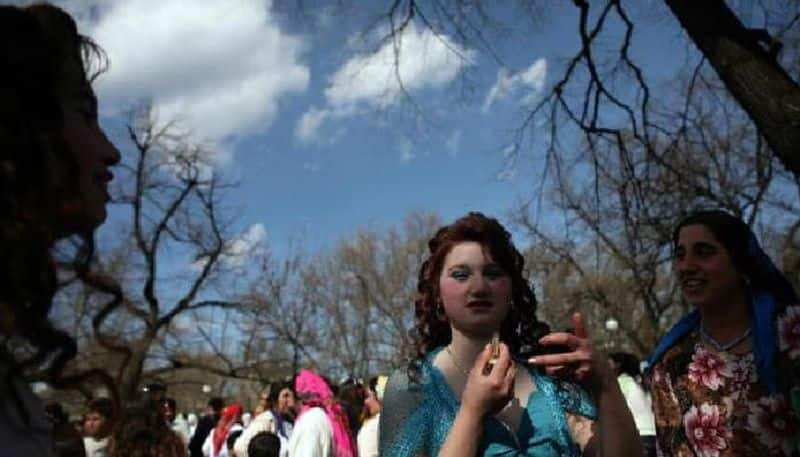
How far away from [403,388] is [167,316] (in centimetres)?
1833

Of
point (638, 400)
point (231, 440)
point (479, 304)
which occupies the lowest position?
point (479, 304)

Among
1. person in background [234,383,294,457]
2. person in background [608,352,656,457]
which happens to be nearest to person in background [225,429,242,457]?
person in background [234,383,294,457]

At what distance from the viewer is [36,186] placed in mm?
1267

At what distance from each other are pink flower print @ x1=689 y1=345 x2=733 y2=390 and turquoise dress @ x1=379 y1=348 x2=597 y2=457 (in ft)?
3.08

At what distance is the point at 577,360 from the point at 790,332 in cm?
119

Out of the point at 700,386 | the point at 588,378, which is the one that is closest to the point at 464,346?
the point at 588,378

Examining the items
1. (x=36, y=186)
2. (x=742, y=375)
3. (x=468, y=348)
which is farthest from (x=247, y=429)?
(x=36, y=186)

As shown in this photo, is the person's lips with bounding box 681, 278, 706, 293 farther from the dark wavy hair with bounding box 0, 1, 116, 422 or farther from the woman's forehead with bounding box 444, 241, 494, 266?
the dark wavy hair with bounding box 0, 1, 116, 422

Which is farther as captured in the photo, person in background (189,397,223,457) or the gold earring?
person in background (189,397,223,457)

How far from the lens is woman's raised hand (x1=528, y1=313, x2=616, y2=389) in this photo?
2109 millimetres

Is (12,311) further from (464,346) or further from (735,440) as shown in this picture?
(735,440)

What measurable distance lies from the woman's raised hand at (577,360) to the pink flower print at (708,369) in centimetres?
104

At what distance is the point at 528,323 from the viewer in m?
2.65

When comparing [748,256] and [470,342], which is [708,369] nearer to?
[748,256]
